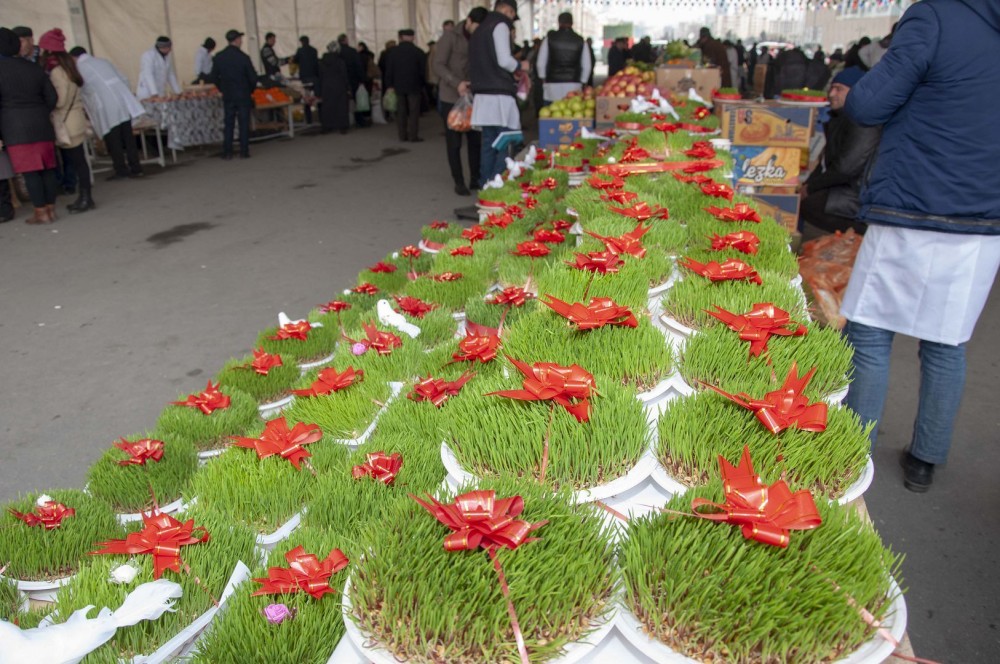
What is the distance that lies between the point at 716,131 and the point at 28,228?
5364mm

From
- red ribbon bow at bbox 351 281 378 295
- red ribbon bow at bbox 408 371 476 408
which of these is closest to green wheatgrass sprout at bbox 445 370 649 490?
red ribbon bow at bbox 408 371 476 408

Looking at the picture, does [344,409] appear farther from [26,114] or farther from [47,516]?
[26,114]

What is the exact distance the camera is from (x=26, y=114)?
5.35 m

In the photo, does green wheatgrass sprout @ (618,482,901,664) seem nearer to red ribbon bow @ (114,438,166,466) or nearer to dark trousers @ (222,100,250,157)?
red ribbon bow @ (114,438,166,466)

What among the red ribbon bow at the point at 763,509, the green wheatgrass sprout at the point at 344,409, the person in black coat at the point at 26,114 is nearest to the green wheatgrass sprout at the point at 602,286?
the green wheatgrass sprout at the point at 344,409

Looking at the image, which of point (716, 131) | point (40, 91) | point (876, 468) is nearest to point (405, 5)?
point (40, 91)

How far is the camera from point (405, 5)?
14.5 metres

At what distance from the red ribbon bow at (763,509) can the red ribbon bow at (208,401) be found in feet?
3.60

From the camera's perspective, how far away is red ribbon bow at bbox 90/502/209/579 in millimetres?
883

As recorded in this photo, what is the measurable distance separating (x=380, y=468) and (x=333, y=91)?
36.0ft

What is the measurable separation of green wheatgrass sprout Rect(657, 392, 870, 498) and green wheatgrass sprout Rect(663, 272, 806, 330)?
0.35 meters

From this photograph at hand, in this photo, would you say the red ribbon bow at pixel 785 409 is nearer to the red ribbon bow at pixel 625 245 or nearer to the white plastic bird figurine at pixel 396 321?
the red ribbon bow at pixel 625 245

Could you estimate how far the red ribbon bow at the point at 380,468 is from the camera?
3.22ft

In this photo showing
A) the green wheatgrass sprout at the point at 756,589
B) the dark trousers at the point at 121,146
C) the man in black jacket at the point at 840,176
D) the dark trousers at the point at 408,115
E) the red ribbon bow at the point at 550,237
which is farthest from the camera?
the dark trousers at the point at 408,115
